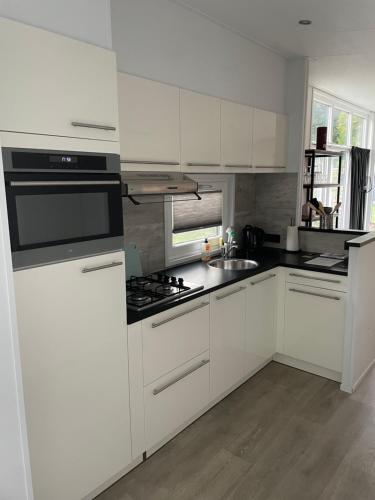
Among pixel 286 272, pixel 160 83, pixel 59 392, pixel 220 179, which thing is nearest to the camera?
pixel 59 392

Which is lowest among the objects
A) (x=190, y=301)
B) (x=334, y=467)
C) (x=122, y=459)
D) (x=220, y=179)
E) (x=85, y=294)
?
(x=334, y=467)

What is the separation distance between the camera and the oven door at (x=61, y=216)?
1.45 m

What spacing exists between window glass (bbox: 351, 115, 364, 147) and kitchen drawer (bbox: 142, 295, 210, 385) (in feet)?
17.1

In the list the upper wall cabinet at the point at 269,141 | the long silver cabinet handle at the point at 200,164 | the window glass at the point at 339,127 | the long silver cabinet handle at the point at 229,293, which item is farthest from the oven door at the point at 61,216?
the window glass at the point at 339,127

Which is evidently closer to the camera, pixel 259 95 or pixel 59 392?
pixel 59 392

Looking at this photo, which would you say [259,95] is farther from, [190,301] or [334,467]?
[334,467]

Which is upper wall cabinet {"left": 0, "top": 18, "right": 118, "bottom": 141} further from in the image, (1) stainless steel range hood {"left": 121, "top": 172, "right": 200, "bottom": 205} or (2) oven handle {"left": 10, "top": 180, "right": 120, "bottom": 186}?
(1) stainless steel range hood {"left": 121, "top": 172, "right": 200, "bottom": 205}

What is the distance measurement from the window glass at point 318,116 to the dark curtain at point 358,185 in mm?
1014

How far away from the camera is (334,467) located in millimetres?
2152

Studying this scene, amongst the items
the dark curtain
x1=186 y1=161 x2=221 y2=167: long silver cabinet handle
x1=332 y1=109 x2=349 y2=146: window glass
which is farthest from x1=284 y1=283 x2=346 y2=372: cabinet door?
the dark curtain

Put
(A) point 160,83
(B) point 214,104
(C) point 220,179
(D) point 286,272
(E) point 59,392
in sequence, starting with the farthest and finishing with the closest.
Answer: (C) point 220,179 → (D) point 286,272 → (B) point 214,104 → (A) point 160,83 → (E) point 59,392

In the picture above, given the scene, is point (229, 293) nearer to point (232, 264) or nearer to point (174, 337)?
point (174, 337)

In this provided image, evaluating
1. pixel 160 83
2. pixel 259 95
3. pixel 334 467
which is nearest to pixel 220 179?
pixel 259 95

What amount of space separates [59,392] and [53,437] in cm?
20
